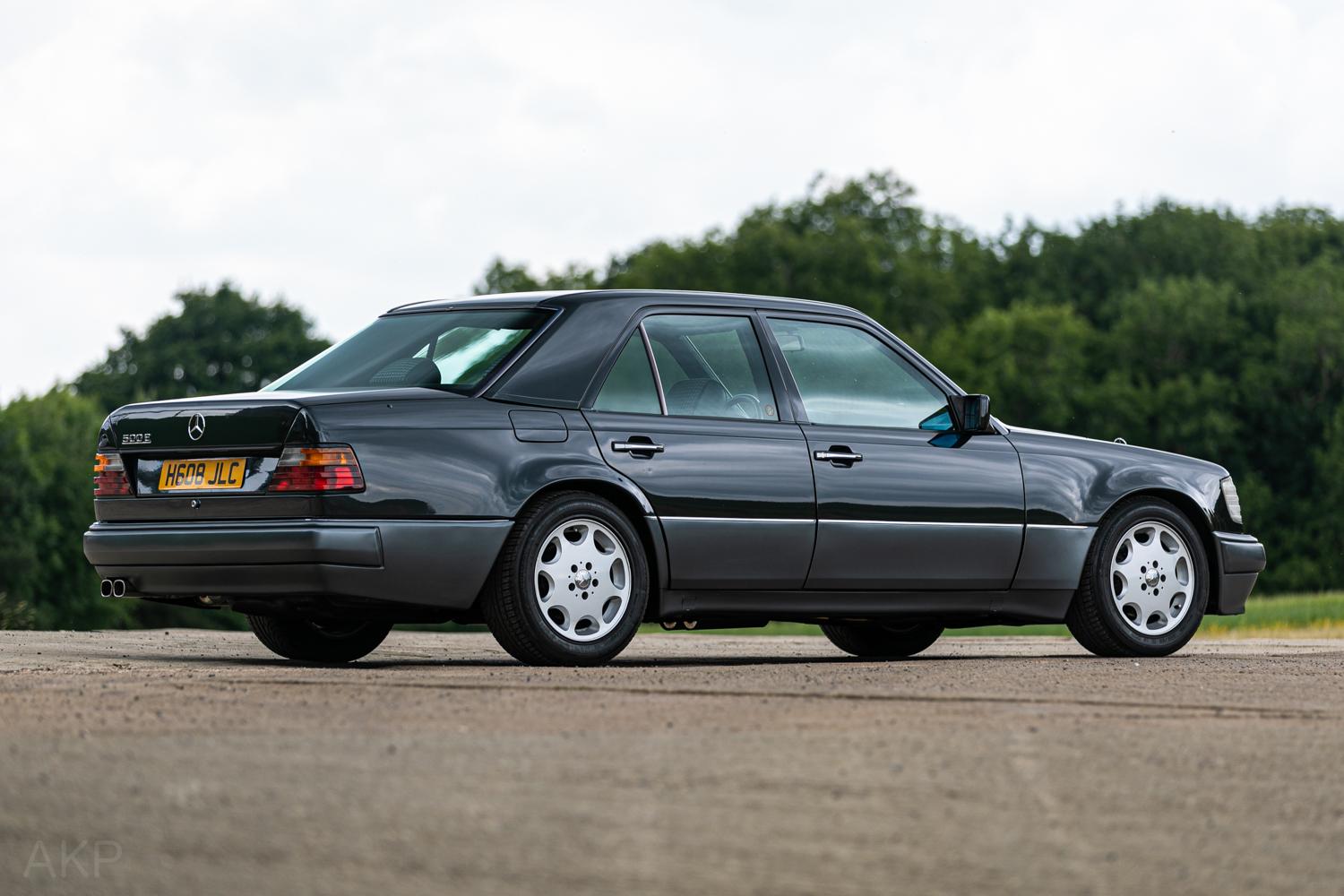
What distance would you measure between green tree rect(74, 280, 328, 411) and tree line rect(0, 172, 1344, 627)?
69mm

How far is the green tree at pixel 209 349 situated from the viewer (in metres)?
67.2

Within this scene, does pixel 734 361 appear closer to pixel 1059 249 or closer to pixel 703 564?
pixel 703 564

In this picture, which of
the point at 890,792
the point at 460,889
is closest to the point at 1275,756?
the point at 890,792

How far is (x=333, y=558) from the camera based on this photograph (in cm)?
830

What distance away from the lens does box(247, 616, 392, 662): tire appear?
33.5ft

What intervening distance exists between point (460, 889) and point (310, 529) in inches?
173

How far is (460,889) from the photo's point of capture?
405 centimetres

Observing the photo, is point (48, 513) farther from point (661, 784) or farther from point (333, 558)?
point (661, 784)

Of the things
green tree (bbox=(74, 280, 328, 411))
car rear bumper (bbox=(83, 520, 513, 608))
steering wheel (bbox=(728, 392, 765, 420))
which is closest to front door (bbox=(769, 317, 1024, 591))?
steering wheel (bbox=(728, 392, 765, 420))

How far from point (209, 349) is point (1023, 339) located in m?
25.7

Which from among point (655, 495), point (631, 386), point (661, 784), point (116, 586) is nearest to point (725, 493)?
point (655, 495)

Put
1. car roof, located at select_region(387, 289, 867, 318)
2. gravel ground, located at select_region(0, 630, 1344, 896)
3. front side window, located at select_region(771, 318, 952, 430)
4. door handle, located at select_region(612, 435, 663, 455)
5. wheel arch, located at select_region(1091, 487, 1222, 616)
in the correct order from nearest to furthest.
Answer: gravel ground, located at select_region(0, 630, 1344, 896) → door handle, located at select_region(612, 435, 663, 455) → car roof, located at select_region(387, 289, 867, 318) → front side window, located at select_region(771, 318, 952, 430) → wheel arch, located at select_region(1091, 487, 1222, 616)

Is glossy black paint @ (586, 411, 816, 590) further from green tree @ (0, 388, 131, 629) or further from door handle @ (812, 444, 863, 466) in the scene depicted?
green tree @ (0, 388, 131, 629)

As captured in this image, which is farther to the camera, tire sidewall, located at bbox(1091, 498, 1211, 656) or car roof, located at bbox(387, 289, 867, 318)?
Result: tire sidewall, located at bbox(1091, 498, 1211, 656)
